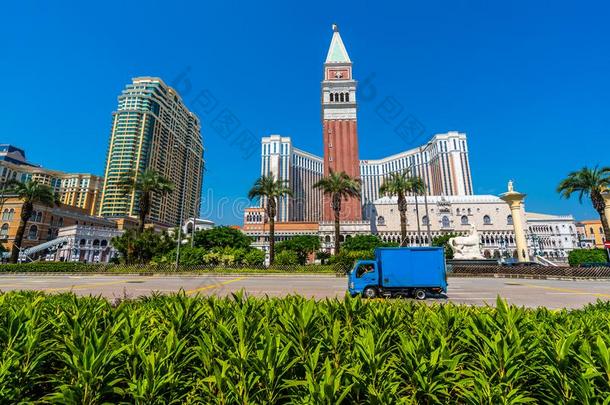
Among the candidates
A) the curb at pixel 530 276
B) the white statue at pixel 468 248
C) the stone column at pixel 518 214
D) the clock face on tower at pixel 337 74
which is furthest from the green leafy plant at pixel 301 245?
the clock face on tower at pixel 337 74

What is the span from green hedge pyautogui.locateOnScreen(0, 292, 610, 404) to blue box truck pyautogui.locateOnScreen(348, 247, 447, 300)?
10647 mm

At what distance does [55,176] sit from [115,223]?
2652 inches

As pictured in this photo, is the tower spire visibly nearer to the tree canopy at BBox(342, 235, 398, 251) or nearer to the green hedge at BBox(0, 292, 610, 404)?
the tree canopy at BBox(342, 235, 398, 251)

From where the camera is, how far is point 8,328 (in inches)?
120

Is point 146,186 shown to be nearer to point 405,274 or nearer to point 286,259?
point 286,259

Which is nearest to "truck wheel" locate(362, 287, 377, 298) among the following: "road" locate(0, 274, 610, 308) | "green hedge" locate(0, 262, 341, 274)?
"road" locate(0, 274, 610, 308)

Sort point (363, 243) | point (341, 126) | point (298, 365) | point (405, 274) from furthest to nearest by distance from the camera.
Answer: point (341, 126) < point (363, 243) < point (405, 274) < point (298, 365)

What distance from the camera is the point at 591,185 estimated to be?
32.3 meters

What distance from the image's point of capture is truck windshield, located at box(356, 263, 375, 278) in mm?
14164

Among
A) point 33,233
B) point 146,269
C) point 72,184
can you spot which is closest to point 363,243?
point 146,269

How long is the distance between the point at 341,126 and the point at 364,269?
7860 centimetres

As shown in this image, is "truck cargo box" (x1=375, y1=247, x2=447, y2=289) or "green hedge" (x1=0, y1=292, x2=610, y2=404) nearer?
"green hedge" (x1=0, y1=292, x2=610, y2=404)

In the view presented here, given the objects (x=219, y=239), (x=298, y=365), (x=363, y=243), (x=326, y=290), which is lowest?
(x=326, y=290)

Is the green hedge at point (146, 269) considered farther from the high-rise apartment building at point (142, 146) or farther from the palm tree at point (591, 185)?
the high-rise apartment building at point (142, 146)
